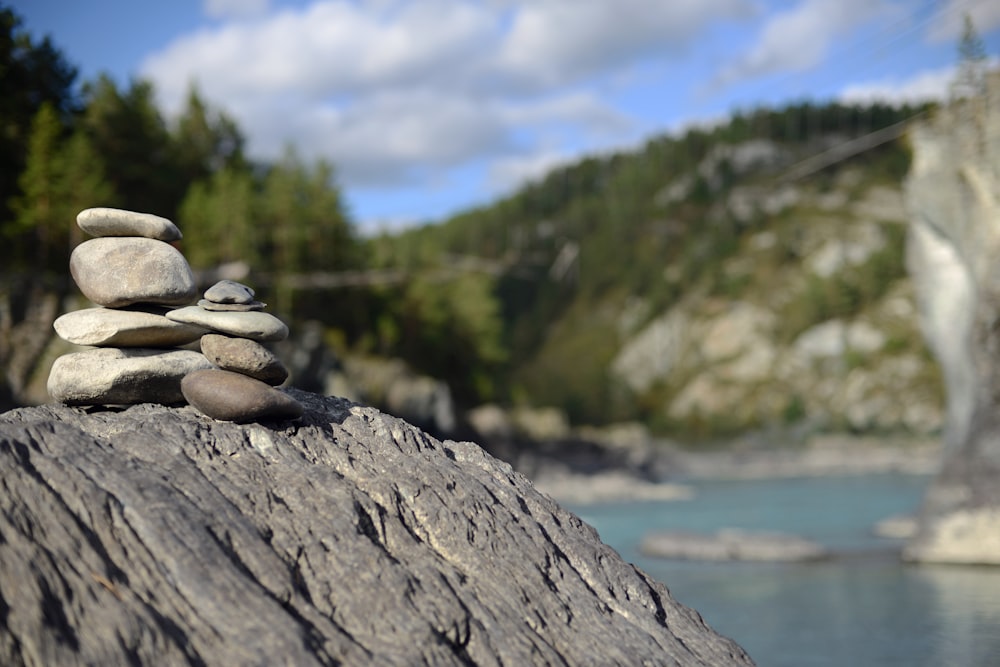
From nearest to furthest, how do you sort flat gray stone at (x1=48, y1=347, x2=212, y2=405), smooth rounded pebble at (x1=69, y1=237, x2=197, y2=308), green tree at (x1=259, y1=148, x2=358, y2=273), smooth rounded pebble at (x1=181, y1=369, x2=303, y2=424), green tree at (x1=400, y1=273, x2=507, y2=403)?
1. smooth rounded pebble at (x1=181, y1=369, x2=303, y2=424)
2. flat gray stone at (x1=48, y1=347, x2=212, y2=405)
3. smooth rounded pebble at (x1=69, y1=237, x2=197, y2=308)
4. green tree at (x1=259, y1=148, x2=358, y2=273)
5. green tree at (x1=400, y1=273, x2=507, y2=403)

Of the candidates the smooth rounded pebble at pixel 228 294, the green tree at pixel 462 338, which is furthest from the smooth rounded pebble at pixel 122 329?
the green tree at pixel 462 338

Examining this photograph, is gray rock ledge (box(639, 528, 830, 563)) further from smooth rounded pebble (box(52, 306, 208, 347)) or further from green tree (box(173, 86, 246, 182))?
green tree (box(173, 86, 246, 182))

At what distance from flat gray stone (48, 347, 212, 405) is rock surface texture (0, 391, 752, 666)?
195mm

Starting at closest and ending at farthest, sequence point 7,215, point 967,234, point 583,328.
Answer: point 967,234
point 7,215
point 583,328

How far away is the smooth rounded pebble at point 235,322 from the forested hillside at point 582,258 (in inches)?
429

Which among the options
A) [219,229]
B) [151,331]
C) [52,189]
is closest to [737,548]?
[151,331]

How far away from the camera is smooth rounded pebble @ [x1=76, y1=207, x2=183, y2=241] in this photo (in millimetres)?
9867

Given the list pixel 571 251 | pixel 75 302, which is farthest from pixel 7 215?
pixel 571 251

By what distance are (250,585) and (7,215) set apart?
39.0 meters

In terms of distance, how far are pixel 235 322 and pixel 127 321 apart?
109 centimetres

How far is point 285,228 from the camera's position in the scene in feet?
168

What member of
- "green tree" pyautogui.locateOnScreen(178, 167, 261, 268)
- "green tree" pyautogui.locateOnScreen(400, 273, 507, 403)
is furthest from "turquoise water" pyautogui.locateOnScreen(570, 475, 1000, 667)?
"green tree" pyautogui.locateOnScreen(400, 273, 507, 403)

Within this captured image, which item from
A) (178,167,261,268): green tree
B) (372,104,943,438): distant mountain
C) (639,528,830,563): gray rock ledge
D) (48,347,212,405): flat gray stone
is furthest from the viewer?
(372,104,943,438): distant mountain

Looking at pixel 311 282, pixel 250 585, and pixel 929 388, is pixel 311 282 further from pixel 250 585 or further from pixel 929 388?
pixel 929 388
